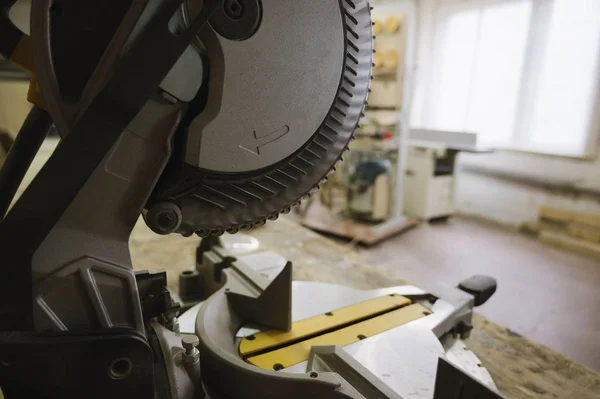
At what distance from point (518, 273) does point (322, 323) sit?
220 centimetres

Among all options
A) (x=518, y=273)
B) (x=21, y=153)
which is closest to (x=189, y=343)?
(x=21, y=153)

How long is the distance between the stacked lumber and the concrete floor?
87mm

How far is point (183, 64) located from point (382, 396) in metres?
0.57

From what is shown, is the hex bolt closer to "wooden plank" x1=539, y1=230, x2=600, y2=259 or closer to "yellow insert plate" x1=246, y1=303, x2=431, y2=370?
"yellow insert plate" x1=246, y1=303, x2=431, y2=370

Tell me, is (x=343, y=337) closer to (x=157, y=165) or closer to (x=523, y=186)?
(x=157, y=165)

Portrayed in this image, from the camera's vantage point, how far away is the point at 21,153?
627mm

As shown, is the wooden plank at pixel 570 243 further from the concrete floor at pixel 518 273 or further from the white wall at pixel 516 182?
the white wall at pixel 516 182

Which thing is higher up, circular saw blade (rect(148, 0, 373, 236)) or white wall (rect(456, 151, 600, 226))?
circular saw blade (rect(148, 0, 373, 236))

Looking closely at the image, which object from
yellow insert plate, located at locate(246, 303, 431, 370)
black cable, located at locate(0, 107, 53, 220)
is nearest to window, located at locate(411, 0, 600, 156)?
yellow insert plate, located at locate(246, 303, 431, 370)

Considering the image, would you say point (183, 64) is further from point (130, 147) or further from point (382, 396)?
point (382, 396)

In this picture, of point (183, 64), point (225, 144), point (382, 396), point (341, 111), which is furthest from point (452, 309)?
point (183, 64)

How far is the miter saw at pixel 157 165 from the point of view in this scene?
0.45 metres

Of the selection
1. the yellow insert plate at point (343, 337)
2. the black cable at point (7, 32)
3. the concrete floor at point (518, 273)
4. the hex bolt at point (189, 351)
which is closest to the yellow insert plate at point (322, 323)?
the yellow insert plate at point (343, 337)

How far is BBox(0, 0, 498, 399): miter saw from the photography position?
0.45 metres
